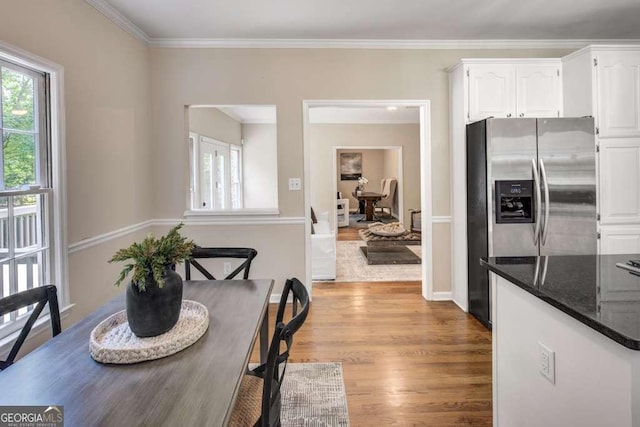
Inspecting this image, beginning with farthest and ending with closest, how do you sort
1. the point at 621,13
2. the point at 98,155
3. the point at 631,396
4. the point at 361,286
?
1. the point at 361,286
2. the point at 621,13
3. the point at 98,155
4. the point at 631,396

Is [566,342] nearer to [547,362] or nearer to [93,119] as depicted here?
[547,362]

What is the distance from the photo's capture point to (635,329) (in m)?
0.89

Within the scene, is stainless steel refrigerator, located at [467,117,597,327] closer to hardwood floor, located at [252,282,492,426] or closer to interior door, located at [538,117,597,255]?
interior door, located at [538,117,597,255]

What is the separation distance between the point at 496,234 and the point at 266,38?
281 cm

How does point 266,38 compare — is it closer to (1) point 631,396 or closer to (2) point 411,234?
(1) point 631,396

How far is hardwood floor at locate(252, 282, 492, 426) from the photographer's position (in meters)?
2.01

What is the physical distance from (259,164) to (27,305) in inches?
246

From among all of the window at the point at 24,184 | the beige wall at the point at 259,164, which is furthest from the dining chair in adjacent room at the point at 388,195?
the window at the point at 24,184

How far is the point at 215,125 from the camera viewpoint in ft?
19.0

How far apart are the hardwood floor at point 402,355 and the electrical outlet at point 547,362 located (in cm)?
85

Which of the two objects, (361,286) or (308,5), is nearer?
(308,5)

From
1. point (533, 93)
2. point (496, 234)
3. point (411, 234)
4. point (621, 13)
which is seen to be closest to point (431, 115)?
point (533, 93)

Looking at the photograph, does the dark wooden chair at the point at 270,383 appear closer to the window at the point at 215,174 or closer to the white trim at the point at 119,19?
the white trim at the point at 119,19

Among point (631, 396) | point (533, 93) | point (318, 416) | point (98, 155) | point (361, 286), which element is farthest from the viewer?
point (361, 286)
